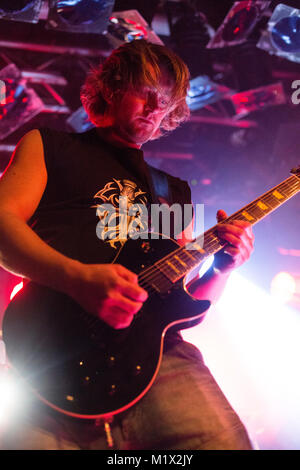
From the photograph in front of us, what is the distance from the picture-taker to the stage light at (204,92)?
16.1 feet

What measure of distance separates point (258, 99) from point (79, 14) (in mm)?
2808

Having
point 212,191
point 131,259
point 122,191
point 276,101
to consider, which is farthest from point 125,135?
point 212,191

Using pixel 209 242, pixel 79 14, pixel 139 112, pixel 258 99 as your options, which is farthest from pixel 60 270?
pixel 258 99

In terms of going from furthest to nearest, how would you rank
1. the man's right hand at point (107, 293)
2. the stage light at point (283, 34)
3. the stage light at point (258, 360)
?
the stage light at point (283, 34) < the stage light at point (258, 360) < the man's right hand at point (107, 293)

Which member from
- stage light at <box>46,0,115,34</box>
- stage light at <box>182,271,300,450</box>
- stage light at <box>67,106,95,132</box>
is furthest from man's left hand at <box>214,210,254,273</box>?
stage light at <box>67,106,95,132</box>

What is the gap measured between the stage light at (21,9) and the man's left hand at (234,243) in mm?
3617

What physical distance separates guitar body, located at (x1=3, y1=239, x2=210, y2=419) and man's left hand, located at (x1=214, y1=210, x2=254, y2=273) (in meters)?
0.55

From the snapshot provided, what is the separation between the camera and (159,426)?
1.40 m

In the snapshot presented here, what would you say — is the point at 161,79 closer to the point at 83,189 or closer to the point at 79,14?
the point at 83,189

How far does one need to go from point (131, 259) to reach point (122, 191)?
0.48m

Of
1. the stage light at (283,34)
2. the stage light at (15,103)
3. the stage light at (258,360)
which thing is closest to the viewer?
the stage light at (258,360)

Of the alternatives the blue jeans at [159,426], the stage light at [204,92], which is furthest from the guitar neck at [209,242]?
the stage light at [204,92]

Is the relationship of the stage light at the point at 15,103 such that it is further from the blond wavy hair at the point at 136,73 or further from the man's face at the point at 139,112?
the man's face at the point at 139,112
